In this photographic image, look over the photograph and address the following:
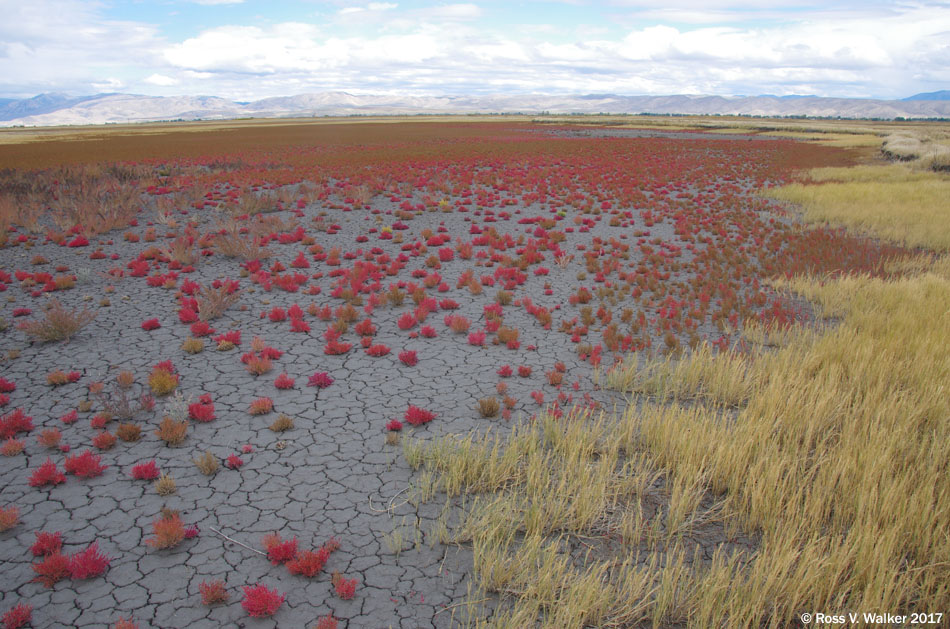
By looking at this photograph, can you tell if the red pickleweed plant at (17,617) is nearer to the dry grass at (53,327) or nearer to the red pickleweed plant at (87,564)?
the red pickleweed plant at (87,564)

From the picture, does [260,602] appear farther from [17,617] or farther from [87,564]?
[17,617]

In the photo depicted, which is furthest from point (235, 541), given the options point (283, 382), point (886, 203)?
point (886, 203)

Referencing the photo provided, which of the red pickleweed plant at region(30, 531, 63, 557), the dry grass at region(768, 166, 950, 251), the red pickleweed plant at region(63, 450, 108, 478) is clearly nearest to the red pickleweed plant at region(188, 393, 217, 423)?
the red pickleweed plant at region(63, 450, 108, 478)

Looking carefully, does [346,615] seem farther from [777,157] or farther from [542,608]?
[777,157]

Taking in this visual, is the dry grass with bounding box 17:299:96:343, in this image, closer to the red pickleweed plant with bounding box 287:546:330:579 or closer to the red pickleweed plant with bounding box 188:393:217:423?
the red pickleweed plant with bounding box 188:393:217:423

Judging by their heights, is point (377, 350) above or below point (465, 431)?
above
